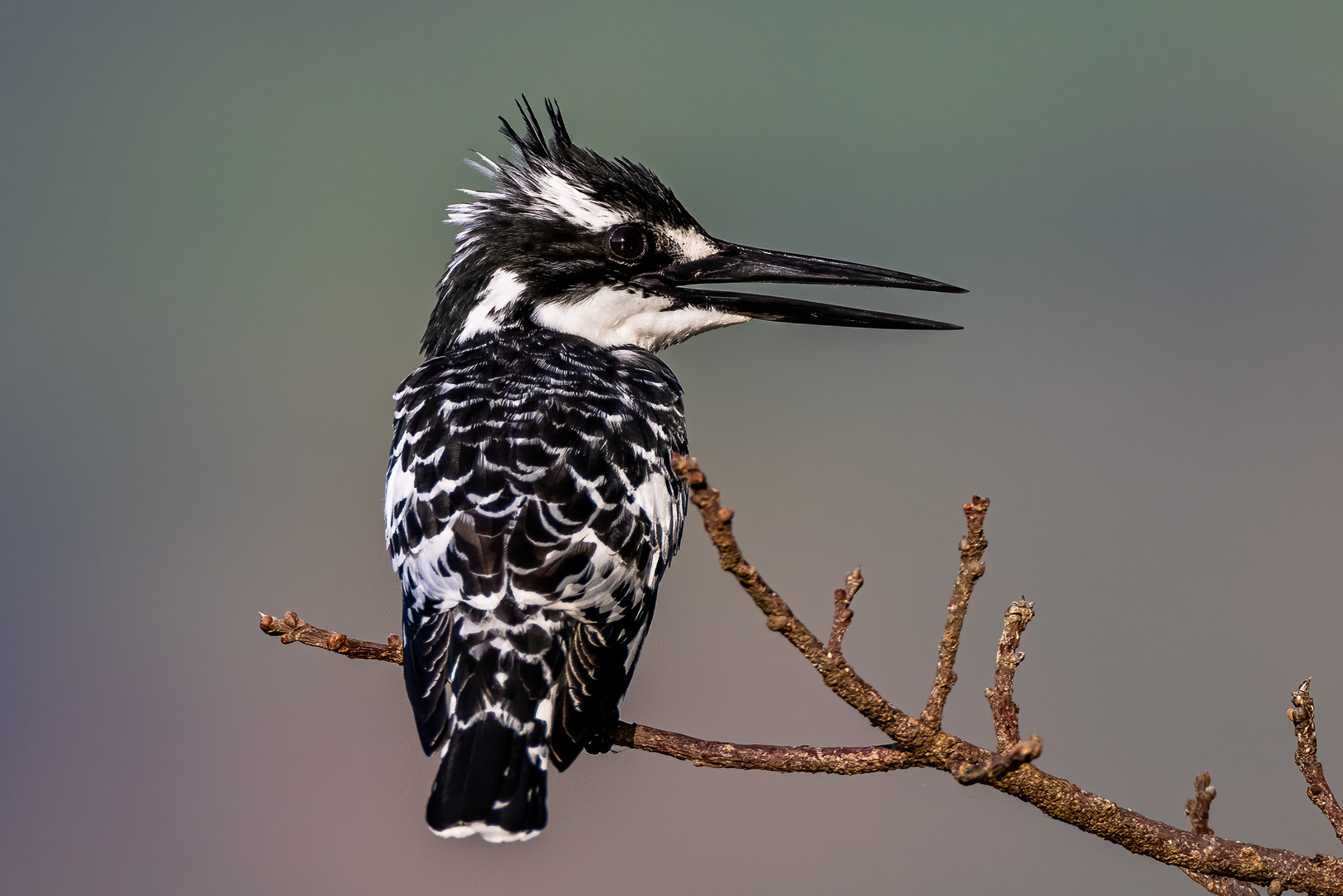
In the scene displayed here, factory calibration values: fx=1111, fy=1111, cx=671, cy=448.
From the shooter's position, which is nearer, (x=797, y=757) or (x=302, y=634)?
(x=797, y=757)

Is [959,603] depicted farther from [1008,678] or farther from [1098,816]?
[1098,816]

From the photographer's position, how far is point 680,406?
5.98 ft

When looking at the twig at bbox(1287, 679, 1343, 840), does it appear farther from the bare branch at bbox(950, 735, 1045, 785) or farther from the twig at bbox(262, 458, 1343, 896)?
the bare branch at bbox(950, 735, 1045, 785)

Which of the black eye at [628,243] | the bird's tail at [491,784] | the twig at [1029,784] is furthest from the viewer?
the black eye at [628,243]

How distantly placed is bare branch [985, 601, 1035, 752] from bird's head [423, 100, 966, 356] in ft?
2.79

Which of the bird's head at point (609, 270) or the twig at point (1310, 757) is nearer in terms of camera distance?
the twig at point (1310, 757)

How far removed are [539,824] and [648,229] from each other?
3.52 feet

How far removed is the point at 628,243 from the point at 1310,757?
128cm

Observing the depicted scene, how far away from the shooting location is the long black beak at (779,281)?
198 centimetres

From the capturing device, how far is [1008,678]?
121cm

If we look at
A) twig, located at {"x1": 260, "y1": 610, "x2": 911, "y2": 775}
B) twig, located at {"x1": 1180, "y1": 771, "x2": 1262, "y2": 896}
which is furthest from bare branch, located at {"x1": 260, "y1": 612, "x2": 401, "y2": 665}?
twig, located at {"x1": 1180, "y1": 771, "x2": 1262, "y2": 896}

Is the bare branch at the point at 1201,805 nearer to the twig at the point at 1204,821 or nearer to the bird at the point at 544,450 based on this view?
the twig at the point at 1204,821

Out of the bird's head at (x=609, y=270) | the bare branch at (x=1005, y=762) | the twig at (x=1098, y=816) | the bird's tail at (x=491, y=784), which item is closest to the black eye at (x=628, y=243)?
the bird's head at (x=609, y=270)

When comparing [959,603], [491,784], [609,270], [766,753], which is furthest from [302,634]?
[959,603]
